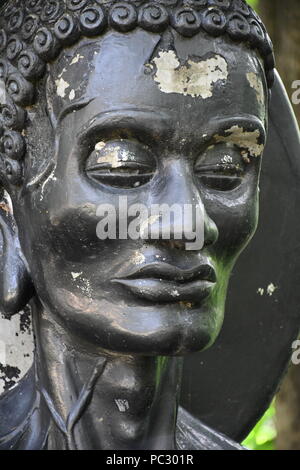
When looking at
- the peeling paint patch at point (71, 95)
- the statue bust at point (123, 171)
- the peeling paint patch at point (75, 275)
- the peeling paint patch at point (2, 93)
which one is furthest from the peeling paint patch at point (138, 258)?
the peeling paint patch at point (2, 93)

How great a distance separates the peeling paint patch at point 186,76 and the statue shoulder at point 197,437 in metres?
0.85

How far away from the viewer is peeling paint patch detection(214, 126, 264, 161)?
6.57ft

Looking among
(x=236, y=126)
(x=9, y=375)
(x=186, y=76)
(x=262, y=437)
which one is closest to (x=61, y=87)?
(x=186, y=76)

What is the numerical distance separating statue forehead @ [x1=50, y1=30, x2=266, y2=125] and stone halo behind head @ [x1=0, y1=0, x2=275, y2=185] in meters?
0.03

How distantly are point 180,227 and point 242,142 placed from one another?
265mm

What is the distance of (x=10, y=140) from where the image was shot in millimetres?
2078

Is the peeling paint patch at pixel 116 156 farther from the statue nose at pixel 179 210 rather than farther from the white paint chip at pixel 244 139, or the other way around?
the white paint chip at pixel 244 139

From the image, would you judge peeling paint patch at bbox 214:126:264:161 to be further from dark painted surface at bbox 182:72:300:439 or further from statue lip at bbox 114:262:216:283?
dark painted surface at bbox 182:72:300:439

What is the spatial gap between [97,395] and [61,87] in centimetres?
69

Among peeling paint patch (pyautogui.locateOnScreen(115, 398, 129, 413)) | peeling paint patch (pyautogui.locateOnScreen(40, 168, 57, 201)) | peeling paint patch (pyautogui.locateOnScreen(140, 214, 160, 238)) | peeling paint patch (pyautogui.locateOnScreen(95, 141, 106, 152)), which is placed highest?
peeling paint patch (pyautogui.locateOnScreen(95, 141, 106, 152))

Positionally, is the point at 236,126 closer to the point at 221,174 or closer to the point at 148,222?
the point at 221,174

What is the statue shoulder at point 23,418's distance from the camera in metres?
2.22

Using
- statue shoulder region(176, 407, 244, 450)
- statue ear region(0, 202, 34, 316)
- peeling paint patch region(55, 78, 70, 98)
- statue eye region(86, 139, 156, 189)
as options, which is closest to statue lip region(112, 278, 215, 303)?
statue eye region(86, 139, 156, 189)

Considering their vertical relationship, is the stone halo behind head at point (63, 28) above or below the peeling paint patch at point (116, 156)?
above
